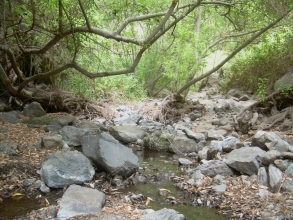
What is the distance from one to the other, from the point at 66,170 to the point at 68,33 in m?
2.39

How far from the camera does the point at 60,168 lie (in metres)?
4.43

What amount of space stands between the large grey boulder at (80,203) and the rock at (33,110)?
436 centimetres

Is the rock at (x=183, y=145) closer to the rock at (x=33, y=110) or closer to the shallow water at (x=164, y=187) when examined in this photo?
the shallow water at (x=164, y=187)

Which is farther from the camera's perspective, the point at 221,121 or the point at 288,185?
the point at 221,121

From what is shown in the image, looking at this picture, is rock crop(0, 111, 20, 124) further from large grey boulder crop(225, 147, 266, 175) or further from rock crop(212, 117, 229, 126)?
rock crop(212, 117, 229, 126)

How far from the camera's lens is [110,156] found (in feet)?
16.2

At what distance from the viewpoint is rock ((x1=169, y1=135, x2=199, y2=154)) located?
6.89m

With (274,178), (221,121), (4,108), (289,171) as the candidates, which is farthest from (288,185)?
(4,108)

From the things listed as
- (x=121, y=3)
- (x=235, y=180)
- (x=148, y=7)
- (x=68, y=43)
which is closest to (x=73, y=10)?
(x=68, y=43)

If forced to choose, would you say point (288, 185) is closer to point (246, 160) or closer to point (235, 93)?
point (246, 160)

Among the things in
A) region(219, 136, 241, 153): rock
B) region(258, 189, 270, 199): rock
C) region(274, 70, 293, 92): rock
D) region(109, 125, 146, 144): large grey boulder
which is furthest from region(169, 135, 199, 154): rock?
region(274, 70, 293, 92): rock

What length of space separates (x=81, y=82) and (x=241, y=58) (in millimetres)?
7323

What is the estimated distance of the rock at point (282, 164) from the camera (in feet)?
15.3

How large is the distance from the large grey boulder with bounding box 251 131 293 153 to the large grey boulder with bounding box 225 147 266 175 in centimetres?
46
